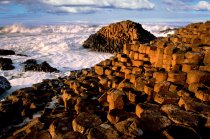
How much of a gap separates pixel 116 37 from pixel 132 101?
1750 cm

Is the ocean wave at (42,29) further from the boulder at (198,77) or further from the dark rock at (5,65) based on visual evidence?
the boulder at (198,77)

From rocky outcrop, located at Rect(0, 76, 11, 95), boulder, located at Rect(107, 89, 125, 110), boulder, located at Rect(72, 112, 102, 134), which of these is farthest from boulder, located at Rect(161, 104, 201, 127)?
rocky outcrop, located at Rect(0, 76, 11, 95)

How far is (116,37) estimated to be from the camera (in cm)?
2345

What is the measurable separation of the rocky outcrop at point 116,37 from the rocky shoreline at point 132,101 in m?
12.8

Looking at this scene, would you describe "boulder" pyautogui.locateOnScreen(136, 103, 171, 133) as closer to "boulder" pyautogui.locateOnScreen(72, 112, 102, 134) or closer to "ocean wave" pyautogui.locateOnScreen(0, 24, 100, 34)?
"boulder" pyautogui.locateOnScreen(72, 112, 102, 134)

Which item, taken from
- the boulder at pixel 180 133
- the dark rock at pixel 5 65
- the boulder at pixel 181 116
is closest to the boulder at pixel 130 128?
the boulder at pixel 180 133

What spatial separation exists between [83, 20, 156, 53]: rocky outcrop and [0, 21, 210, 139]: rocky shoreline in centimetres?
1280

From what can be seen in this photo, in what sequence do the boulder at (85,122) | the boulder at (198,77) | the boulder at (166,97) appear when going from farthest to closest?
the boulder at (198,77) → the boulder at (166,97) → the boulder at (85,122)

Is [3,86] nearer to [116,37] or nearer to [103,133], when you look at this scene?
[103,133]

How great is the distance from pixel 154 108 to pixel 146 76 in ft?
6.17

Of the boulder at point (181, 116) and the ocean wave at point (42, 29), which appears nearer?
the boulder at point (181, 116)

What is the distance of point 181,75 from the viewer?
641 cm

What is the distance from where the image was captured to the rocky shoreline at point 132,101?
4707 mm

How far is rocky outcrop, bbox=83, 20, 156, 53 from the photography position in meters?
22.3
